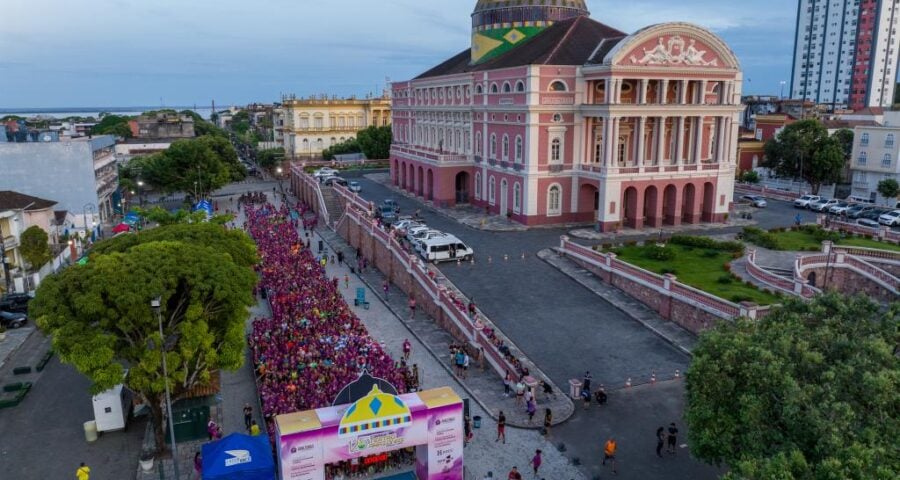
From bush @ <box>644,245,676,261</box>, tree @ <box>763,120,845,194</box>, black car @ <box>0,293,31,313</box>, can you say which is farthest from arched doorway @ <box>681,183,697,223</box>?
black car @ <box>0,293,31,313</box>

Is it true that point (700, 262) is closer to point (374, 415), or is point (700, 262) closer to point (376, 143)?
point (374, 415)

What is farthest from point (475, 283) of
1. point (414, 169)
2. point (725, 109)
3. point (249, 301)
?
point (414, 169)

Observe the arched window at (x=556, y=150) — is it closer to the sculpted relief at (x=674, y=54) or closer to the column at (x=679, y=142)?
the sculpted relief at (x=674, y=54)

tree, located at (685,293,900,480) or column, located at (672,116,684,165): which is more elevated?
column, located at (672,116,684,165)

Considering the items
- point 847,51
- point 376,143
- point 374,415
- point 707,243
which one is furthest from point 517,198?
point 847,51

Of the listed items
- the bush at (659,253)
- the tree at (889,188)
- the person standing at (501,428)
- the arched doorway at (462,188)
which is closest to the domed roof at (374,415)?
the person standing at (501,428)

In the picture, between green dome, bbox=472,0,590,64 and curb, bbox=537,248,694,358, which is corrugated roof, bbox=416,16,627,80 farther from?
curb, bbox=537,248,694,358
